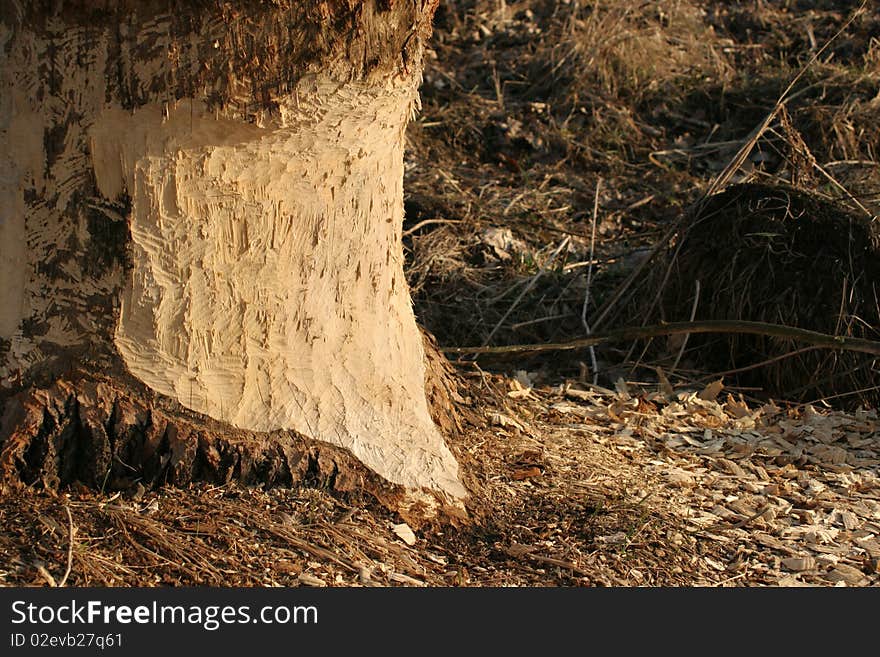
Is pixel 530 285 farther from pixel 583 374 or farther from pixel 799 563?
pixel 799 563

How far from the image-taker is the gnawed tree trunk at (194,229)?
2674 millimetres

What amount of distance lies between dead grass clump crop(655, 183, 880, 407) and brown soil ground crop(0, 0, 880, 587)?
12 centimetres

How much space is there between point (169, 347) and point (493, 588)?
997 millimetres

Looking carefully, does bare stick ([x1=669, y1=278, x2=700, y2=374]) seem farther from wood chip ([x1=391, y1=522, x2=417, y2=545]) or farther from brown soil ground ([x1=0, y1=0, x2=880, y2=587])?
wood chip ([x1=391, y1=522, x2=417, y2=545])

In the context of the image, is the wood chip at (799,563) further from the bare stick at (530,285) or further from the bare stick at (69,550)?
the bare stick at (530,285)

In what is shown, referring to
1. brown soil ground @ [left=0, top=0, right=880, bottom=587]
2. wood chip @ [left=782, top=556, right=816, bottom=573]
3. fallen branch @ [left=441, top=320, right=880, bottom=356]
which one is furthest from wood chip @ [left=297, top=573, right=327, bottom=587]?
fallen branch @ [left=441, top=320, right=880, bottom=356]

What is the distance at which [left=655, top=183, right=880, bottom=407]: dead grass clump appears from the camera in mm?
4637

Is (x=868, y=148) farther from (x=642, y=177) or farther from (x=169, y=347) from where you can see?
(x=169, y=347)

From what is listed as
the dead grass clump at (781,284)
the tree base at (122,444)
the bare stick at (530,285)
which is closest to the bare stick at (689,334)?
A: the dead grass clump at (781,284)

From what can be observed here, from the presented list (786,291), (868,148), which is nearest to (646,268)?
(786,291)

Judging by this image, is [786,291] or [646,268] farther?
[646,268]

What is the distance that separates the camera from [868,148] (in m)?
6.73

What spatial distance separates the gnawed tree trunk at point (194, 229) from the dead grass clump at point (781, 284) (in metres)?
2.22

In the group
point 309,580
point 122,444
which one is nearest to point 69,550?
point 122,444
